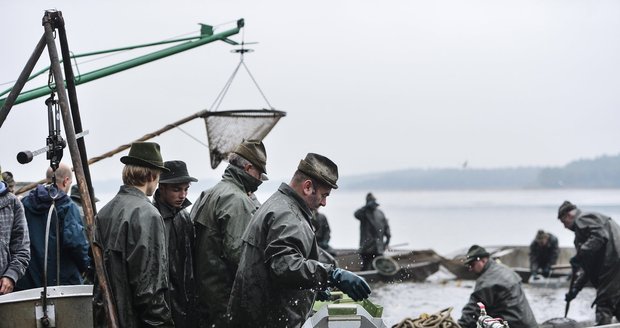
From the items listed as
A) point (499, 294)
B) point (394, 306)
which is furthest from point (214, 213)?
point (394, 306)

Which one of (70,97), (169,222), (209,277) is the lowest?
(209,277)

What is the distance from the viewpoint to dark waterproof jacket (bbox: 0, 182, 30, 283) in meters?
6.91

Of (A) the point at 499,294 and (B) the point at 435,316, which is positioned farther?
(A) the point at 499,294

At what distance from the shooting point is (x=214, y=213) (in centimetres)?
680

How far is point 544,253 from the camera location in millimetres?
19844

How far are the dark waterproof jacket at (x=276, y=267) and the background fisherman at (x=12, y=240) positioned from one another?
203 centimetres

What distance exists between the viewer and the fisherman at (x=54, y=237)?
763cm

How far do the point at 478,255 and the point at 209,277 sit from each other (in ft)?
13.0

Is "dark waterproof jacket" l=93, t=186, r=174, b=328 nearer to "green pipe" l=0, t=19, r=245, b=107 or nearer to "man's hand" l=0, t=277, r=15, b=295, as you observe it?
"man's hand" l=0, t=277, r=15, b=295

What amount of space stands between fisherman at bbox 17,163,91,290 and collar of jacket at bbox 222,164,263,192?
1495 mm

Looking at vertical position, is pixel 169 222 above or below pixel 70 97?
below

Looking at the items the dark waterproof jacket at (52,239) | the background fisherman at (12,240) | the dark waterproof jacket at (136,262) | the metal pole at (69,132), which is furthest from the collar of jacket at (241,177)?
the background fisherman at (12,240)

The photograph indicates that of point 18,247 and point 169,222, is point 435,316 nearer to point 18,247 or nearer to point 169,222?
point 169,222

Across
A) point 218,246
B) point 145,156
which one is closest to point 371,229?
point 218,246
